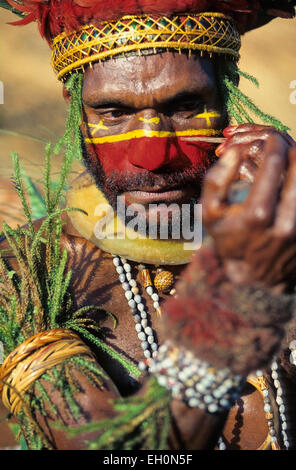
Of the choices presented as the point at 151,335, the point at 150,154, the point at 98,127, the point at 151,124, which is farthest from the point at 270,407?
the point at 98,127

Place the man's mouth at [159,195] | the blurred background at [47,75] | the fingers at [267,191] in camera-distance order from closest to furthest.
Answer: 1. the fingers at [267,191]
2. the man's mouth at [159,195]
3. the blurred background at [47,75]

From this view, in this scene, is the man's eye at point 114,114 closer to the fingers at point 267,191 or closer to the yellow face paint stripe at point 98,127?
the yellow face paint stripe at point 98,127

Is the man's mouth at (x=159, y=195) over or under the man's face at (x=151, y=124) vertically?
under

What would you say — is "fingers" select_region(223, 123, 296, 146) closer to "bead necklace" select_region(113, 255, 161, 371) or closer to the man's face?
the man's face

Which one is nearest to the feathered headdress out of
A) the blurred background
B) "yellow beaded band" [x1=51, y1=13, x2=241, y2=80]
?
"yellow beaded band" [x1=51, y1=13, x2=241, y2=80]

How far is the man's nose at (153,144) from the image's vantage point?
2.03 m

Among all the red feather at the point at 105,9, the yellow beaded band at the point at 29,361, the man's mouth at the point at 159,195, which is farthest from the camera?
the man's mouth at the point at 159,195

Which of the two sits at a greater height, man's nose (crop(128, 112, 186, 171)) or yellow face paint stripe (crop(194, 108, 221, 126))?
yellow face paint stripe (crop(194, 108, 221, 126))

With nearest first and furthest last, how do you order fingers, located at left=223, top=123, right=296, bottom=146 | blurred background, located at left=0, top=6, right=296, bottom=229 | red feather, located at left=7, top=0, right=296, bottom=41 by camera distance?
fingers, located at left=223, top=123, right=296, bottom=146
red feather, located at left=7, top=0, right=296, bottom=41
blurred background, located at left=0, top=6, right=296, bottom=229

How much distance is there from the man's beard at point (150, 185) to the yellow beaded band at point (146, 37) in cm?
41

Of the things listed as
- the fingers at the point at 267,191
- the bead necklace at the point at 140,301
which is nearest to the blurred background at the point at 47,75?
the bead necklace at the point at 140,301

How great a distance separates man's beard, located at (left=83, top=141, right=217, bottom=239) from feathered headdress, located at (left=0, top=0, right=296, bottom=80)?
1.42ft

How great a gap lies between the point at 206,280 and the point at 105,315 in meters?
0.96

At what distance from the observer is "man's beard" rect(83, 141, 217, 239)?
2107 millimetres
